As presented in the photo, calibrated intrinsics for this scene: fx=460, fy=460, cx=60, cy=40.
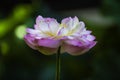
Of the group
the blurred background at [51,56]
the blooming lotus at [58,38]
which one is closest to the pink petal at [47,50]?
the blooming lotus at [58,38]

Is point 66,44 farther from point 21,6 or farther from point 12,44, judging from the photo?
point 21,6

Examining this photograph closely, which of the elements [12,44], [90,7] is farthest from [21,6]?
[90,7]

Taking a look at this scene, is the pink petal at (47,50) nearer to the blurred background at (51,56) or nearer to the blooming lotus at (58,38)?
the blooming lotus at (58,38)

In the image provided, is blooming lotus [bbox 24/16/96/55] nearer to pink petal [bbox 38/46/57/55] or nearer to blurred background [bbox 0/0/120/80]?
pink petal [bbox 38/46/57/55]

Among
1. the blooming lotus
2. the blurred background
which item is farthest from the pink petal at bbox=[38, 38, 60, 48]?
the blurred background

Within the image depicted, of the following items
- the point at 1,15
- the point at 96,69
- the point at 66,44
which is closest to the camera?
the point at 66,44

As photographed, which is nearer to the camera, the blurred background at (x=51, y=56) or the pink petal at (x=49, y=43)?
the pink petal at (x=49, y=43)
